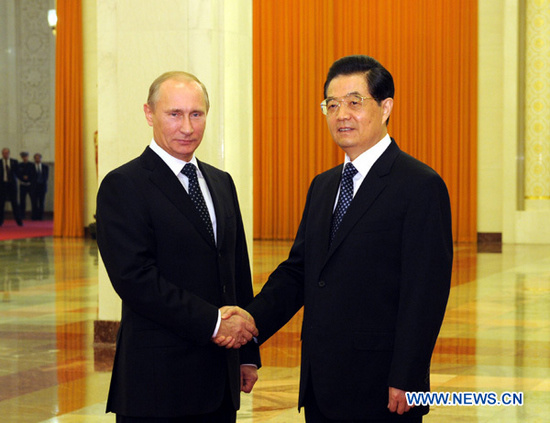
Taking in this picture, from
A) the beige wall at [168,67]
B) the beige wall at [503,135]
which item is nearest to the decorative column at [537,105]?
the beige wall at [503,135]

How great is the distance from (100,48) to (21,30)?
1839 cm

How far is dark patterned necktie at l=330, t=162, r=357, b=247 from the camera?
2.99m

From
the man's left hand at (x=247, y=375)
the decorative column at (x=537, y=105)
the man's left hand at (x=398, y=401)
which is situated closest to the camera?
the man's left hand at (x=398, y=401)

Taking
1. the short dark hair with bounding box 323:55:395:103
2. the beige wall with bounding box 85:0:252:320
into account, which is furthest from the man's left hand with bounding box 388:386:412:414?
the beige wall with bounding box 85:0:252:320

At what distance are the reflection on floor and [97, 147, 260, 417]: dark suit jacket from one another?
1933mm

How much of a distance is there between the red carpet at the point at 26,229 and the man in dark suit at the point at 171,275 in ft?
50.8

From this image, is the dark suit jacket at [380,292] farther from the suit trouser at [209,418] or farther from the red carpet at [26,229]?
the red carpet at [26,229]

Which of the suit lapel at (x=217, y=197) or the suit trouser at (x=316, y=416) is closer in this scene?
the suit trouser at (x=316, y=416)

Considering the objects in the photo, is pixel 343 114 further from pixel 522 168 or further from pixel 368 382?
pixel 522 168

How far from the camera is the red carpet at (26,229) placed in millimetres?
18750

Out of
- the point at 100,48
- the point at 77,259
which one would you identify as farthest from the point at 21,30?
the point at 100,48

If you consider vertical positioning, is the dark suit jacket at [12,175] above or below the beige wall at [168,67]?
below

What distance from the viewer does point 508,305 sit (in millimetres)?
8781

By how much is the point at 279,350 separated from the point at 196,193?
3.91 m
